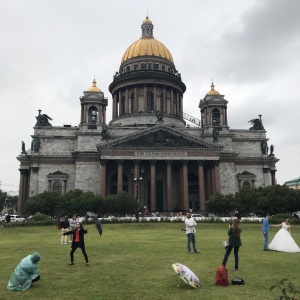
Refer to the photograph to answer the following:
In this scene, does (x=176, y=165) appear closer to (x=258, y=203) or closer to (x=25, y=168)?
(x=258, y=203)

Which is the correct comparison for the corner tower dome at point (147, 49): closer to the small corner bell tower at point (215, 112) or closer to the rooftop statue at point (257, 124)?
the small corner bell tower at point (215, 112)

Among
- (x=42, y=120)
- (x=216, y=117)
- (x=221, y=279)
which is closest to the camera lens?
(x=221, y=279)

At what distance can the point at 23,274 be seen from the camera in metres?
10.4

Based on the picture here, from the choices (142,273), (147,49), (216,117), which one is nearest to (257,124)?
(216,117)

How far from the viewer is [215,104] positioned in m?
72.9

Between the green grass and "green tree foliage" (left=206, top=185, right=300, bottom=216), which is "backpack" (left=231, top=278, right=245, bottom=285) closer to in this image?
the green grass

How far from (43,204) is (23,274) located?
143 ft

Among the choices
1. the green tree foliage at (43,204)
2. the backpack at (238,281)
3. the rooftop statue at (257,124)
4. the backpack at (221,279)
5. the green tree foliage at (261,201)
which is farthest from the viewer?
the rooftop statue at (257,124)

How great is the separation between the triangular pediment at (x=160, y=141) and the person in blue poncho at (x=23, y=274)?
51.6 m

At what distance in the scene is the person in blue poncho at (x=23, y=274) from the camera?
33.7ft

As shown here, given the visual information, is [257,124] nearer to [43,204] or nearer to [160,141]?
[160,141]

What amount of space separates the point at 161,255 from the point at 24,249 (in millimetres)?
7945

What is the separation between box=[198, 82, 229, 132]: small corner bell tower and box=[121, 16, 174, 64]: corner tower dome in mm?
18317

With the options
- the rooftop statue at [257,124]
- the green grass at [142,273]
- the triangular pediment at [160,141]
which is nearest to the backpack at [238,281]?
the green grass at [142,273]
